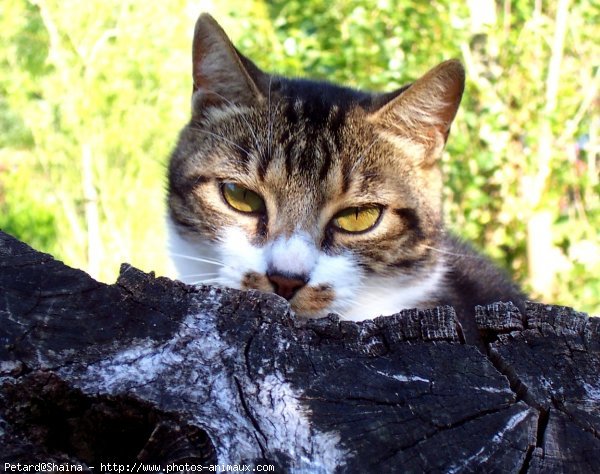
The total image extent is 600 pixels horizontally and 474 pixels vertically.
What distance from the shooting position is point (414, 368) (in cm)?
120

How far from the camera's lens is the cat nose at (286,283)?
1.88 meters

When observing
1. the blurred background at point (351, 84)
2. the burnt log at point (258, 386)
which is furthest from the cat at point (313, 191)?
the blurred background at point (351, 84)

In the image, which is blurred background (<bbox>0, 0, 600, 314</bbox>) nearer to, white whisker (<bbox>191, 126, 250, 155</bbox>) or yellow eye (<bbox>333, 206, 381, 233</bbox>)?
white whisker (<bbox>191, 126, 250, 155</bbox>)

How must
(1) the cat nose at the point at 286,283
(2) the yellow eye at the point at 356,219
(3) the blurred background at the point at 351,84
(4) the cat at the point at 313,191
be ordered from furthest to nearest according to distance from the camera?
(3) the blurred background at the point at 351,84 → (2) the yellow eye at the point at 356,219 → (4) the cat at the point at 313,191 → (1) the cat nose at the point at 286,283

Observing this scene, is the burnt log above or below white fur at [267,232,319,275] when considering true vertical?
above

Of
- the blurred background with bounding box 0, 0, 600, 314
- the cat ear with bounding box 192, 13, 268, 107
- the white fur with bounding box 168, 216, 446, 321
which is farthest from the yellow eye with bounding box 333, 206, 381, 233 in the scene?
the blurred background with bounding box 0, 0, 600, 314

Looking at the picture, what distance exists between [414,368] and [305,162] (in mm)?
1125

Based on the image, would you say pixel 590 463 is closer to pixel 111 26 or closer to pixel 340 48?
pixel 340 48

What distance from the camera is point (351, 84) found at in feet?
15.3

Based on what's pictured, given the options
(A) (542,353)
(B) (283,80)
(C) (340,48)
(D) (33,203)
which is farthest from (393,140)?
(D) (33,203)

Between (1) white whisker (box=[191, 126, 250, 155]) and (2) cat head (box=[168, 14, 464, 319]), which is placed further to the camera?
(1) white whisker (box=[191, 126, 250, 155])

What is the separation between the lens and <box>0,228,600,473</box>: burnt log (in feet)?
3.47

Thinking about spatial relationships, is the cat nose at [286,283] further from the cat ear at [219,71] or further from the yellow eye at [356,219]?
the cat ear at [219,71]

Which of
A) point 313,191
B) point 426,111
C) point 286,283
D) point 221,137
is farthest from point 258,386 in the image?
point 426,111
